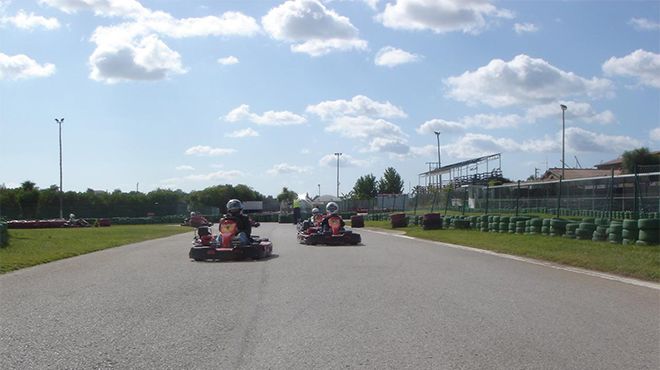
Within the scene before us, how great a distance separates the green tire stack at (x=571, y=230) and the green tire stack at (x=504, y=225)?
217 inches

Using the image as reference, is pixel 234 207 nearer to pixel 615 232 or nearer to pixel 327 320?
pixel 615 232

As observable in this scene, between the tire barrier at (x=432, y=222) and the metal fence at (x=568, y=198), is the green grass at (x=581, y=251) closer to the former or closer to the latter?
the metal fence at (x=568, y=198)

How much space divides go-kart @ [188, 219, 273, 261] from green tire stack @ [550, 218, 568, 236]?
10191mm

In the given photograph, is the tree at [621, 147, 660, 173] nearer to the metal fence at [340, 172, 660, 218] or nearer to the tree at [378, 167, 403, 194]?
the metal fence at [340, 172, 660, 218]

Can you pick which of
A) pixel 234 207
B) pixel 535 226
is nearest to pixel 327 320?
pixel 234 207

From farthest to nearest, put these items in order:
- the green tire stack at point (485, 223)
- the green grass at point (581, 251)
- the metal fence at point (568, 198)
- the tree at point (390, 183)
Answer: the tree at point (390, 183) < the green tire stack at point (485, 223) < the metal fence at point (568, 198) < the green grass at point (581, 251)

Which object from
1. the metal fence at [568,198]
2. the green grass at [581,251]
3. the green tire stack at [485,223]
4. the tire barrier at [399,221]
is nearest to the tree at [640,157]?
the metal fence at [568,198]

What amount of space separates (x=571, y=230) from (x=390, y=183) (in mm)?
97817

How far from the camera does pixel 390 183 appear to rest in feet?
391

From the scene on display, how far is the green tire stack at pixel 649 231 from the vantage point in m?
17.3

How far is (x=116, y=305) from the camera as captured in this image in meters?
9.48

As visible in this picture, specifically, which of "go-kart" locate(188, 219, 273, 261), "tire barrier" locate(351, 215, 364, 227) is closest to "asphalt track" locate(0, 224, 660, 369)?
"go-kart" locate(188, 219, 273, 261)

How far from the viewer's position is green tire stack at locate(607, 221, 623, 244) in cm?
1870

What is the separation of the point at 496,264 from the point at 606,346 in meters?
9.53
